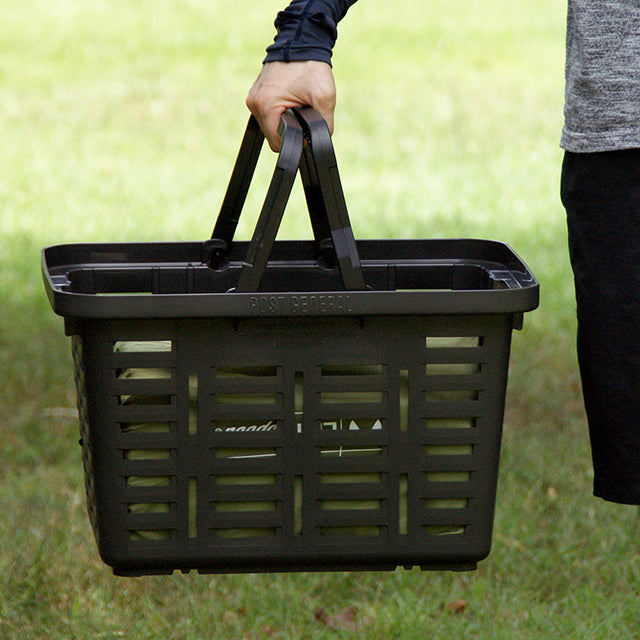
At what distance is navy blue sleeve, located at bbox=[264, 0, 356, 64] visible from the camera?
149 cm

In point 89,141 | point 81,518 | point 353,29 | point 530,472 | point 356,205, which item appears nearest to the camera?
point 81,518

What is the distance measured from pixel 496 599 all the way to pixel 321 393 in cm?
98

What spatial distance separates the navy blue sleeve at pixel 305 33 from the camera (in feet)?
4.88

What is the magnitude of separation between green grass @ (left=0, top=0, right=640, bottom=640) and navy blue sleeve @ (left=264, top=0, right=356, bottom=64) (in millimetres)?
1174

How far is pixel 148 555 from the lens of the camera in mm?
1504

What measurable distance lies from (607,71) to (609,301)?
0.38m

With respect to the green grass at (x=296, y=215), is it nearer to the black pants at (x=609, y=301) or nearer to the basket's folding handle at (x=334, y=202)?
the black pants at (x=609, y=301)

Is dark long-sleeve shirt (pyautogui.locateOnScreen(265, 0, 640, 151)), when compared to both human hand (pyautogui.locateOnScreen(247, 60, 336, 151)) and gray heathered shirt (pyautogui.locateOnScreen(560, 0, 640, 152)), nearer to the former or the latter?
gray heathered shirt (pyautogui.locateOnScreen(560, 0, 640, 152))

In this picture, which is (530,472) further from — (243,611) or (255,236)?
(255,236)

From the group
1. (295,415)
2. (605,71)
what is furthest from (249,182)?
(605,71)

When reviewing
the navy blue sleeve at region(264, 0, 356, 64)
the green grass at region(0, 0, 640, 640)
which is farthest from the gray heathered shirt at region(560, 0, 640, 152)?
the green grass at region(0, 0, 640, 640)

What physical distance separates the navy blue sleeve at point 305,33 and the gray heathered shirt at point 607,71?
16.9 inches

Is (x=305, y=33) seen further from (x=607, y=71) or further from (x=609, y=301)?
(x=609, y=301)

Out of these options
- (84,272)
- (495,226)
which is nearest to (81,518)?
(84,272)
